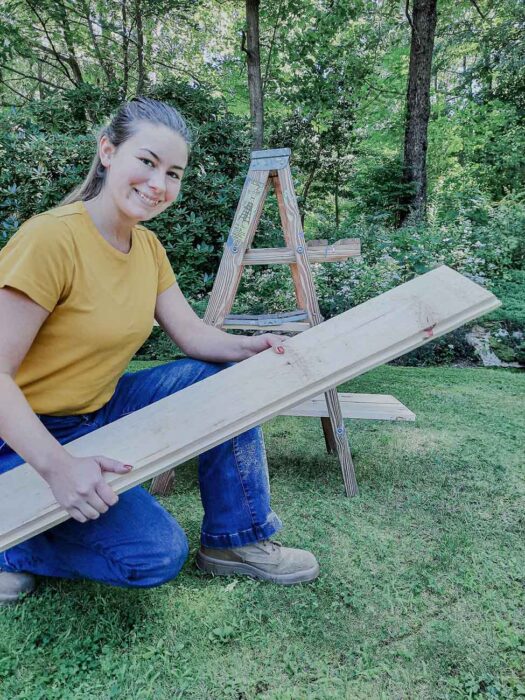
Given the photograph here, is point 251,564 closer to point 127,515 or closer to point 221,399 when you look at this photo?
point 127,515

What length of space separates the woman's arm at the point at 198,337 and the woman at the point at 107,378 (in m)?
0.01

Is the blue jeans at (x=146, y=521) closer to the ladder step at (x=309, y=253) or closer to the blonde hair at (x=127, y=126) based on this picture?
the blonde hair at (x=127, y=126)

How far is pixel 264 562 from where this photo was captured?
1601 mm

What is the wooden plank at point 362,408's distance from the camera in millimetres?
2391

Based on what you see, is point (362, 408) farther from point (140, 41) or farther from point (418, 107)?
point (140, 41)

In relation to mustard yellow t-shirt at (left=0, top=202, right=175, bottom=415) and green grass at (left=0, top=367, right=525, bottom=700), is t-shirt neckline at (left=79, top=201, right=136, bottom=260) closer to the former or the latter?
mustard yellow t-shirt at (left=0, top=202, right=175, bottom=415)

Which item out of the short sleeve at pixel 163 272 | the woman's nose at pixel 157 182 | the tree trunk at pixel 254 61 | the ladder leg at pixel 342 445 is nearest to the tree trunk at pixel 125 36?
the tree trunk at pixel 254 61

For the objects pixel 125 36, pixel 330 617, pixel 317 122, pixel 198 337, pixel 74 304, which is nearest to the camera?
pixel 74 304

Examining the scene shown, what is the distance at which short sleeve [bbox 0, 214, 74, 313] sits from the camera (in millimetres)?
1164

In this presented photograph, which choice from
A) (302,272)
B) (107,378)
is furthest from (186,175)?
(107,378)

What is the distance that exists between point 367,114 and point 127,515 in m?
10.7

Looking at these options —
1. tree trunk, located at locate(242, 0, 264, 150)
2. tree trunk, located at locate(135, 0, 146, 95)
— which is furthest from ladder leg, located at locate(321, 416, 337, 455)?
tree trunk, located at locate(135, 0, 146, 95)

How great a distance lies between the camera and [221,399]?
4.14 feet

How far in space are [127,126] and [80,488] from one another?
0.99 metres
